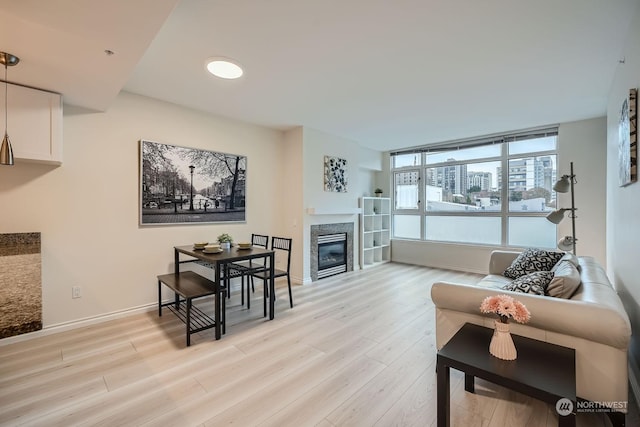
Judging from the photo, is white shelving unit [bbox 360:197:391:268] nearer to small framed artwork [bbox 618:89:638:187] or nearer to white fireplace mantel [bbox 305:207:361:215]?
white fireplace mantel [bbox 305:207:361:215]

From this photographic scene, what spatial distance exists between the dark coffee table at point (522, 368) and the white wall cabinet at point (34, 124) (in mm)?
3589

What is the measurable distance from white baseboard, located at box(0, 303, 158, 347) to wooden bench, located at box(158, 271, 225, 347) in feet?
0.77

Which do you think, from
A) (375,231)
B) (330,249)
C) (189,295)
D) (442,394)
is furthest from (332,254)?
(442,394)

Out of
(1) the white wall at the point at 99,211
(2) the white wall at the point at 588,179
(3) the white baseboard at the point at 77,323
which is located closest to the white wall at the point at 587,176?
(2) the white wall at the point at 588,179

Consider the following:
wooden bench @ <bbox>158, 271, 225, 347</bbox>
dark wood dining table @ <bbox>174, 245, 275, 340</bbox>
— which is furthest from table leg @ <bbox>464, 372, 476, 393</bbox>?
wooden bench @ <bbox>158, 271, 225, 347</bbox>

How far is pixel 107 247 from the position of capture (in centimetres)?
313

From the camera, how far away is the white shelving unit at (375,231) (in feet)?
19.3

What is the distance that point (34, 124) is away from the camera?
246 cm

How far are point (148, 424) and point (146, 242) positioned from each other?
227cm

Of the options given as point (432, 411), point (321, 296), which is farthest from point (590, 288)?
point (321, 296)

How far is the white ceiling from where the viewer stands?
1.82 meters

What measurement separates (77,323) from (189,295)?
1452 millimetres

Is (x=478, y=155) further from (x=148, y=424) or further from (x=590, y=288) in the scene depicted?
(x=148, y=424)

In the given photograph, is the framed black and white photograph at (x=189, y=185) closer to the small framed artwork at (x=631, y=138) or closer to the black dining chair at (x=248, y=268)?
the black dining chair at (x=248, y=268)
